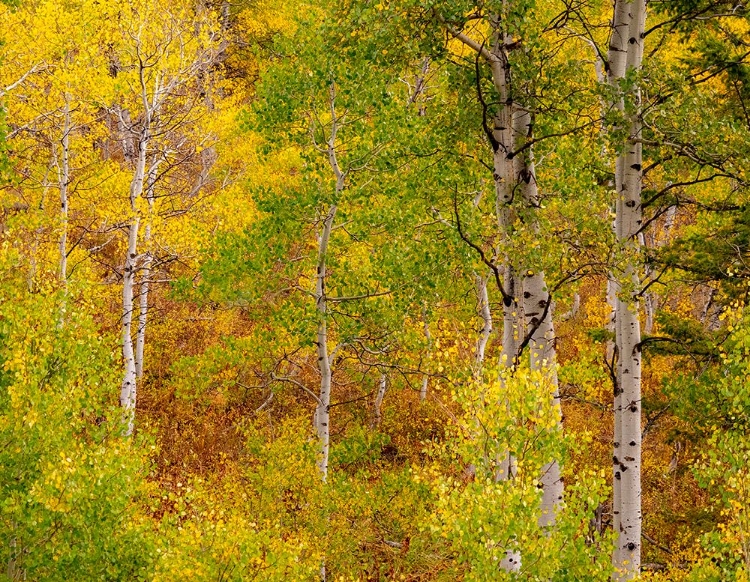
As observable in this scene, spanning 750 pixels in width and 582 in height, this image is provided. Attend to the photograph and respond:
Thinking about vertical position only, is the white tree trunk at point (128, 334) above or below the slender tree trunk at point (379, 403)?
above

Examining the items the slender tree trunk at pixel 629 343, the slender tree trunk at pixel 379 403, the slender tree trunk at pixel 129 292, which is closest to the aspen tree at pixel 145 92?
the slender tree trunk at pixel 129 292

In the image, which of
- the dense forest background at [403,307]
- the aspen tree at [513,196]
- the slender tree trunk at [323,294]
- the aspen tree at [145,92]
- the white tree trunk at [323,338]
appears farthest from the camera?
the aspen tree at [145,92]

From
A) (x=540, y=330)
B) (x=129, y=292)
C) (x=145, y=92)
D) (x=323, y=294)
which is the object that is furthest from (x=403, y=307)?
(x=145, y=92)

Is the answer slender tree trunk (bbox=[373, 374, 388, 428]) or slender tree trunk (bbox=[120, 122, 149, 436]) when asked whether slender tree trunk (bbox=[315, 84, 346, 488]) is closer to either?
slender tree trunk (bbox=[120, 122, 149, 436])

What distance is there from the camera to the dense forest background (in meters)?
8.20

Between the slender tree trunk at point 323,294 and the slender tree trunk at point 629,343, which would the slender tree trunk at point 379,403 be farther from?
the slender tree trunk at point 629,343

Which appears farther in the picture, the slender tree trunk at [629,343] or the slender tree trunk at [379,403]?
the slender tree trunk at [379,403]

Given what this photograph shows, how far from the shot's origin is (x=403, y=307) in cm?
1434

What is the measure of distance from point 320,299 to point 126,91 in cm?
694

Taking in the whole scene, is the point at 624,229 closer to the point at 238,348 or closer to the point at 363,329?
the point at 363,329

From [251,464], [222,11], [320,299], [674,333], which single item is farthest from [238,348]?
[222,11]

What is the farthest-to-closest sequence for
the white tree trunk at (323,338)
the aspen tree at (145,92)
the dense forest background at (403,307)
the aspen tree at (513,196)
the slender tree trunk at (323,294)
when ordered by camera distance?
the aspen tree at (145,92) → the white tree trunk at (323,338) → the slender tree trunk at (323,294) → the aspen tree at (513,196) → the dense forest background at (403,307)

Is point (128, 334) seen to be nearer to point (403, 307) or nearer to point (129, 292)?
point (129, 292)

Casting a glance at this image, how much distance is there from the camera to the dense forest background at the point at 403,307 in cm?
820
